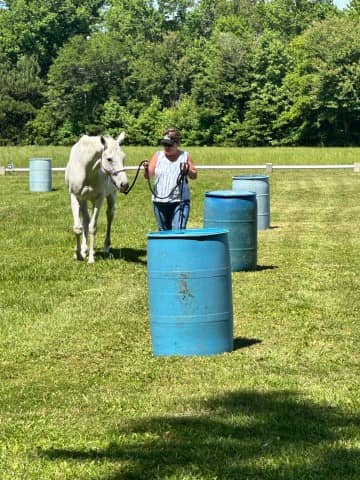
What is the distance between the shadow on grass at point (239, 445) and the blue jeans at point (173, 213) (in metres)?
5.40

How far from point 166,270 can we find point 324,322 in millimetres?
2646

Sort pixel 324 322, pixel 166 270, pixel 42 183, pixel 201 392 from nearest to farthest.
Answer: pixel 201 392
pixel 166 270
pixel 324 322
pixel 42 183

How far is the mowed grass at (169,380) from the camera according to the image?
6445 mm

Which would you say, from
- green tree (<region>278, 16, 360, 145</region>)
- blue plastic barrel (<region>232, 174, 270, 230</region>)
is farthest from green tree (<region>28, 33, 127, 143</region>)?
blue plastic barrel (<region>232, 174, 270, 230</region>)

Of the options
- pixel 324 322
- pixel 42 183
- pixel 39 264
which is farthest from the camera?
pixel 42 183

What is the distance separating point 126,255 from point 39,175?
17251mm

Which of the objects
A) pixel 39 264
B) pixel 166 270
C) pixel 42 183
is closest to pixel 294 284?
pixel 39 264

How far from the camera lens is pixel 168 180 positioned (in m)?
12.8

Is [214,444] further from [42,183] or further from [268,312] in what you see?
[42,183]

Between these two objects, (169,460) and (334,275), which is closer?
(169,460)

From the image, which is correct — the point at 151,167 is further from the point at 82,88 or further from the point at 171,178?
the point at 82,88

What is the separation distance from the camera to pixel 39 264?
16.2 m

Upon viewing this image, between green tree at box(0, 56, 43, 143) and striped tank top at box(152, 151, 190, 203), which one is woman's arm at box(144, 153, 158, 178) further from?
green tree at box(0, 56, 43, 143)

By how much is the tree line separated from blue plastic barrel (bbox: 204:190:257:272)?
68.9 meters
